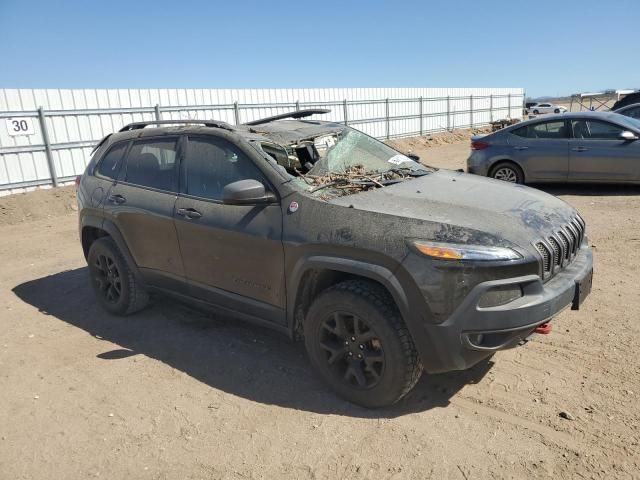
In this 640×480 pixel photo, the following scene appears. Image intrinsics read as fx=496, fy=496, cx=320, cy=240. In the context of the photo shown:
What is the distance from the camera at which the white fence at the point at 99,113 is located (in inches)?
436

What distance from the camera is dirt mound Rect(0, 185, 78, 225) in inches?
406

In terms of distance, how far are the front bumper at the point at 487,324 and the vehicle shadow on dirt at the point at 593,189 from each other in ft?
23.4

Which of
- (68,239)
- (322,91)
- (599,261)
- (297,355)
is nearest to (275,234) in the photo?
(297,355)

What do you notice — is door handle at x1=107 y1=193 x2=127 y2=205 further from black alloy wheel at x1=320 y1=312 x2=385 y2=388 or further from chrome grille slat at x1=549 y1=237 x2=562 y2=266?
chrome grille slat at x1=549 y1=237 x2=562 y2=266

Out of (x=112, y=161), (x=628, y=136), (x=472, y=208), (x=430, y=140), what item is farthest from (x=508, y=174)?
(x=430, y=140)

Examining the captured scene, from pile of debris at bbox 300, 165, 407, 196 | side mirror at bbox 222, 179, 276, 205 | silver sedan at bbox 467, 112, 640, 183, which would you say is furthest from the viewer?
silver sedan at bbox 467, 112, 640, 183

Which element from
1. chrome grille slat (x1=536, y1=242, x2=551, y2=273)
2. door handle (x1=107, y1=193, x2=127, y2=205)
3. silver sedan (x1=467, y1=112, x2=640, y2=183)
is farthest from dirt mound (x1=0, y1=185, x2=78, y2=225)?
chrome grille slat (x1=536, y1=242, x2=551, y2=273)

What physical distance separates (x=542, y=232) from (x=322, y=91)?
1871 cm

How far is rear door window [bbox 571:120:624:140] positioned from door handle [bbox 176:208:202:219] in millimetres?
7602

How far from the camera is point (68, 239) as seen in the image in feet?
27.7

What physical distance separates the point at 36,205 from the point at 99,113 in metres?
3.08

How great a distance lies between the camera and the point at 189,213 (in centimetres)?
382

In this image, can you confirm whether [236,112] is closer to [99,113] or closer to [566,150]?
[99,113]

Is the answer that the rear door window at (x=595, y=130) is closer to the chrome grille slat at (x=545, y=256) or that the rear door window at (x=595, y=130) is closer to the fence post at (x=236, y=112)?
the chrome grille slat at (x=545, y=256)
